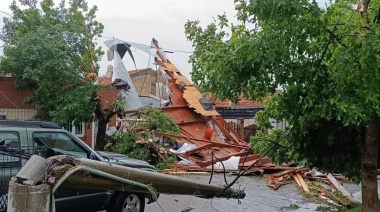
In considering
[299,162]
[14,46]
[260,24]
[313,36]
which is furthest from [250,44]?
[14,46]

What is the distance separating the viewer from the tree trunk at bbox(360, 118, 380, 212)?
23.2 feet

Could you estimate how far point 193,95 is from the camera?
2442 centimetres

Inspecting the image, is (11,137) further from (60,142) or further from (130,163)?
(130,163)

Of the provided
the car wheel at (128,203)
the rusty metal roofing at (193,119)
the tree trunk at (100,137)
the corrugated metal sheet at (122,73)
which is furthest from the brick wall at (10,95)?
the car wheel at (128,203)

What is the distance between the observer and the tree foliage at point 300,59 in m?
5.50

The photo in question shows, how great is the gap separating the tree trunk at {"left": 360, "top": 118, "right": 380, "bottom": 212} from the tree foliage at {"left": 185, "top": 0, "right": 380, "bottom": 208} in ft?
0.11

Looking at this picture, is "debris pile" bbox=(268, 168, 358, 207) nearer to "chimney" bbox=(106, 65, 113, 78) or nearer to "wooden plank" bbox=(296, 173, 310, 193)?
"wooden plank" bbox=(296, 173, 310, 193)

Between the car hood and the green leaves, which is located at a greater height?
the green leaves

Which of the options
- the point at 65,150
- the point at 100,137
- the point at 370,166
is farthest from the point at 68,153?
the point at 100,137

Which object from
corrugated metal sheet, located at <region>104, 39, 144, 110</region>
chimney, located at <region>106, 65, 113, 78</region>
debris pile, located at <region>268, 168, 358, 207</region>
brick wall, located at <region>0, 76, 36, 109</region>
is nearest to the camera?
debris pile, located at <region>268, 168, 358, 207</region>

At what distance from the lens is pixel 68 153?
8359 mm

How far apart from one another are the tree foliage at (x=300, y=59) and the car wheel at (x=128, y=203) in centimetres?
326

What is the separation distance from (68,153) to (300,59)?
15.4 feet

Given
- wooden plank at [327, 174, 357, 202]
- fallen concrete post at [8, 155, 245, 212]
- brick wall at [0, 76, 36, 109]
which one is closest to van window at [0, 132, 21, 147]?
fallen concrete post at [8, 155, 245, 212]
